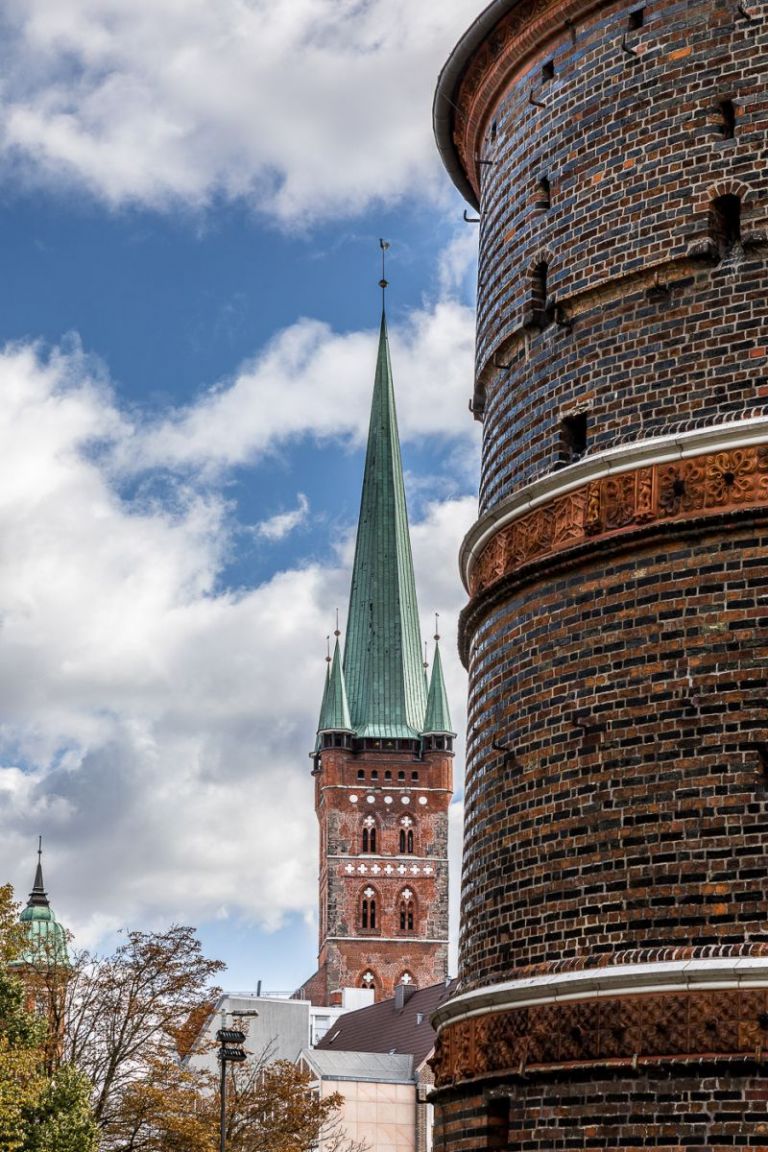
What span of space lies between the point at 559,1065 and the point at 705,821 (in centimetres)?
222

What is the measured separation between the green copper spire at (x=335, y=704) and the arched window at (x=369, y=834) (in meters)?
6.24

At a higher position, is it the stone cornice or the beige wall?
the stone cornice

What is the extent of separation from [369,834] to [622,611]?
113 metres

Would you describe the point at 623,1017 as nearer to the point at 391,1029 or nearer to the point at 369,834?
the point at 391,1029

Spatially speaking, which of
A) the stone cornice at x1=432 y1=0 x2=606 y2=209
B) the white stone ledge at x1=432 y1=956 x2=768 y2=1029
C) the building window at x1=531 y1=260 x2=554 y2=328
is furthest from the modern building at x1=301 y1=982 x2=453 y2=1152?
the white stone ledge at x1=432 y1=956 x2=768 y2=1029

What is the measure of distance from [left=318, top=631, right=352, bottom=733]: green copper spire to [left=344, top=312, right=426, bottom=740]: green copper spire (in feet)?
2.72

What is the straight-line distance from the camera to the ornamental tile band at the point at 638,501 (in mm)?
14516

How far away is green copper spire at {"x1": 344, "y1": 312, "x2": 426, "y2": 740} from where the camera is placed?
12850 cm

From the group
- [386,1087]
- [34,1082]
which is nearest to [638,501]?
[34,1082]

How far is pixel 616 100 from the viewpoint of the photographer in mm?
16719

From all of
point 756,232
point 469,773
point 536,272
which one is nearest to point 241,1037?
point 469,773

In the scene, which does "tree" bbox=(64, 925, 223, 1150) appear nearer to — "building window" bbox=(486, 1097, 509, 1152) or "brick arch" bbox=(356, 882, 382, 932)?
"building window" bbox=(486, 1097, 509, 1152)

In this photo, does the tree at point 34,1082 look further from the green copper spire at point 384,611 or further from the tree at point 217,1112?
the green copper spire at point 384,611

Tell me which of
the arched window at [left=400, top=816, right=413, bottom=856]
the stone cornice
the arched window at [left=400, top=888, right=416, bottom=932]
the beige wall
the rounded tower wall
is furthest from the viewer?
the arched window at [left=400, top=816, right=413, bottom=856]
